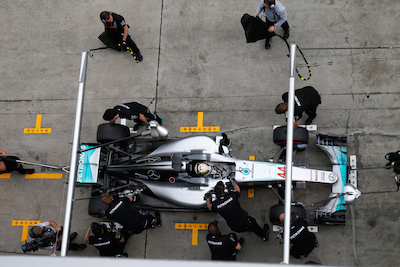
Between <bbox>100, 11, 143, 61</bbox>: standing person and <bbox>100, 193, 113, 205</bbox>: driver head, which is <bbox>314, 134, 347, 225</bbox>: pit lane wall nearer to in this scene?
<bbox>100, 193, 113, 205</bbox>: driver head

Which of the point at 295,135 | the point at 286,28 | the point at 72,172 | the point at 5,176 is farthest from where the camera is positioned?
the point at 5,176

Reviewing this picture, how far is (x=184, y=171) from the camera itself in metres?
6.85

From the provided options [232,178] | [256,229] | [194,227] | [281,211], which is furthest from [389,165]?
[194,227]

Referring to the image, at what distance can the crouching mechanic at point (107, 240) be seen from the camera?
7.04 m

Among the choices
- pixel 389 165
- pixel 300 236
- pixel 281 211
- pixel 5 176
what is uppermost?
pixel 389 165

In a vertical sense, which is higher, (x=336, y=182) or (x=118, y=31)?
(x=118, y=31)

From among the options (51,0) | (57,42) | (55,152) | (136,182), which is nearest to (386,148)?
(136,182)

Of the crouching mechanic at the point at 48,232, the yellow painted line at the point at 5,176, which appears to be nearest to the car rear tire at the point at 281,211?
the crouching mechanic at the point at 48,232

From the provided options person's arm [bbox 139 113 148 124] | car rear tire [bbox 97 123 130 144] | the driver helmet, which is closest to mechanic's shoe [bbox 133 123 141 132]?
person's arm [bbox 139 113 148 124]

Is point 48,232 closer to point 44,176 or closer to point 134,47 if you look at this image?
point 44,176

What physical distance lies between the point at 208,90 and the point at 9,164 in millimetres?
4766

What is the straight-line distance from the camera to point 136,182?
24.7 ft

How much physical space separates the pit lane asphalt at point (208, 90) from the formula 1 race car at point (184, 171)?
52cm

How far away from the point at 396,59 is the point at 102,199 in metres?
6.95
